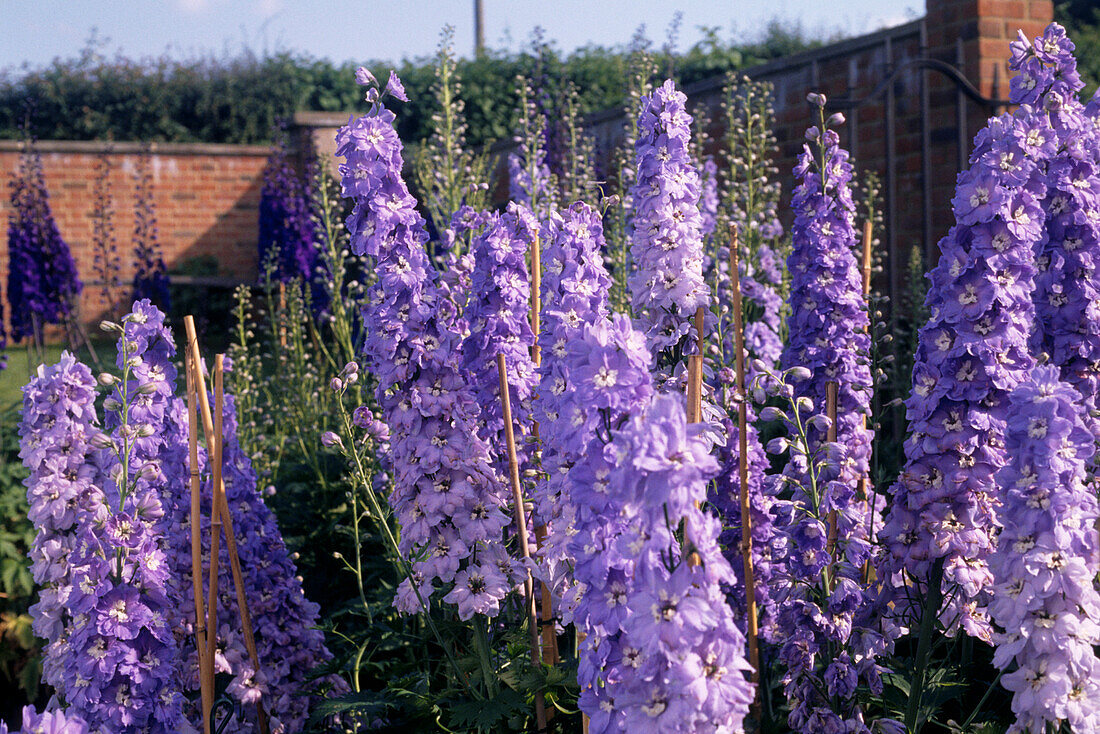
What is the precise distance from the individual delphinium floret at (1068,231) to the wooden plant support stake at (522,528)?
1.26 m

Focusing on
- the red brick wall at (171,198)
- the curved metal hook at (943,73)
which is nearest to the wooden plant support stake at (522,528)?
the curved metal hook at (943,73)

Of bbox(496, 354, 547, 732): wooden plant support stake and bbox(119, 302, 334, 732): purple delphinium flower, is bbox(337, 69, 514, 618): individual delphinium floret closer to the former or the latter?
bbox(496, 354, 547, 732): wooden plant support stake

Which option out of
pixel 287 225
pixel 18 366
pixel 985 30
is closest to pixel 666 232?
pixel 985 30

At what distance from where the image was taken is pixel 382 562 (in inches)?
131

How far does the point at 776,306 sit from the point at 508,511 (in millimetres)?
1946

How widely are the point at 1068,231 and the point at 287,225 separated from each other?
457cm

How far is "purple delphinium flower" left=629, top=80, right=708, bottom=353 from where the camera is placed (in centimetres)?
203

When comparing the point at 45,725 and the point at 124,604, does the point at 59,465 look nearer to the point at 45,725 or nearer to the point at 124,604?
the point at 124,604

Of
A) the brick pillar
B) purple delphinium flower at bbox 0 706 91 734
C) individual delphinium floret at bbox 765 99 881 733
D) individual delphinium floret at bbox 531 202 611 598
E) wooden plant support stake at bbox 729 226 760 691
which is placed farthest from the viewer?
the brick pillar

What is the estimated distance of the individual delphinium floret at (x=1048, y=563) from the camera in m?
1.57

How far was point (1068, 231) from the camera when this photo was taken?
2.30 meters

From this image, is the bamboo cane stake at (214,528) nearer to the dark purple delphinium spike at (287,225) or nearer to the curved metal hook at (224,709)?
the curved metal hook at (224,709)

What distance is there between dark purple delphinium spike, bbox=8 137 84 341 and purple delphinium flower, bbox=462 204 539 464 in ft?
14.6

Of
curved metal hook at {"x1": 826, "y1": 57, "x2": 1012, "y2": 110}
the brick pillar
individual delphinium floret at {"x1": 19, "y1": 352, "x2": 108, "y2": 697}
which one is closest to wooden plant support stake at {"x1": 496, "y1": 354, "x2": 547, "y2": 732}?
individual delphinium floret at {"x1": 19, "y1": 352, "x2": 108, "y2": 697}
